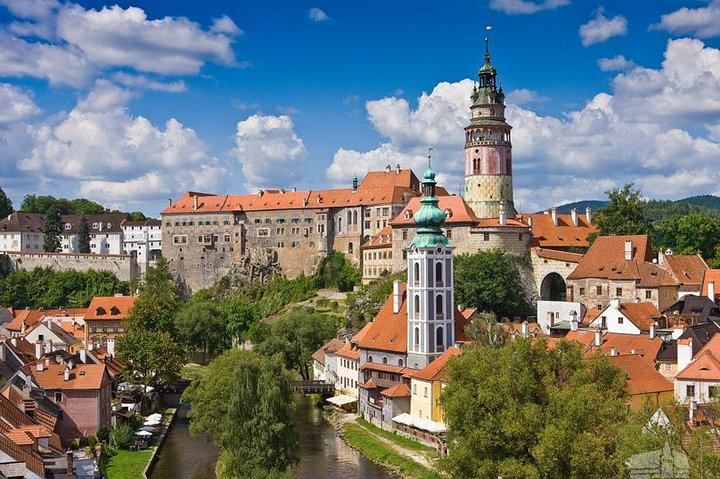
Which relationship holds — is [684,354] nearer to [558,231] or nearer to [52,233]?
[558,231]

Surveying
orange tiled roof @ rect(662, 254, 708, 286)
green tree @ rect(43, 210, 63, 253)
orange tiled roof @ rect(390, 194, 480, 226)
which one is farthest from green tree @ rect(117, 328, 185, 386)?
green tree @ rect(43, 210, 63, 253)

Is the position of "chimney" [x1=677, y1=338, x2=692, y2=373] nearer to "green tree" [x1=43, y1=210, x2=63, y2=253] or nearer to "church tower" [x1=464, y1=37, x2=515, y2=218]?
"church tower" [x1=464, y1=37, x2=515, y2=218]

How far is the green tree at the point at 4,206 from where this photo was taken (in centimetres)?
12194

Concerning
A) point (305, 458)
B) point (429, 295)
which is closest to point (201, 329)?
point (429, 295)

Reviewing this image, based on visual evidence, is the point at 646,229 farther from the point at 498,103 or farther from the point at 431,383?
the point at 431,383

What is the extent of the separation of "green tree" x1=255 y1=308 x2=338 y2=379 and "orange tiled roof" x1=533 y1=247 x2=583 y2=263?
49.6 feet

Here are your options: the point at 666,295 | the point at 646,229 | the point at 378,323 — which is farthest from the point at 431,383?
the point at 646,229

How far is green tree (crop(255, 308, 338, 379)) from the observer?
6288 centimetres

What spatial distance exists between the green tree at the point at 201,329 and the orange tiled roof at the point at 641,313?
1326 inches

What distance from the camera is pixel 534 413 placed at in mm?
25812

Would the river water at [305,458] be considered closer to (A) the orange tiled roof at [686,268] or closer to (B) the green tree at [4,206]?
(A) the orange tiled roof at [686,268]

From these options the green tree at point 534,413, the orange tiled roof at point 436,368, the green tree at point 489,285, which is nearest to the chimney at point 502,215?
the green tree at point 489,285

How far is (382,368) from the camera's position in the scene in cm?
5009

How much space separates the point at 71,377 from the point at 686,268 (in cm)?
3537
